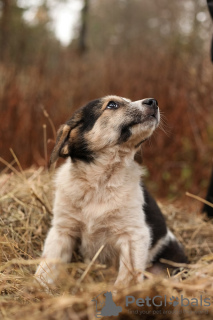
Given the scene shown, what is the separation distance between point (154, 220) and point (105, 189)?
0.53 metres

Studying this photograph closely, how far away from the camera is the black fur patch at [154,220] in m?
3.13

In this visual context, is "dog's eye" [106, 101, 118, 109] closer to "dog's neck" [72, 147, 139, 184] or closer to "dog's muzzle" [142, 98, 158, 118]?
"dog's muzzle" [142, 98, 158, 118]

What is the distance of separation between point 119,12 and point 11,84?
2214 centimetres

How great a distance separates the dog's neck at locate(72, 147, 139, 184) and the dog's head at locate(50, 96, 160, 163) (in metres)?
0.04

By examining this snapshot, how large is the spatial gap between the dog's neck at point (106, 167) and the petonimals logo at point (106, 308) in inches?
52.2

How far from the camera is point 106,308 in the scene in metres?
1.78

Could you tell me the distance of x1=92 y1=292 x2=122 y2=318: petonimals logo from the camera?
176 cm

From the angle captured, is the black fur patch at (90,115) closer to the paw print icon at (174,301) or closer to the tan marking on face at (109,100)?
the tan marking on face at (109,100)

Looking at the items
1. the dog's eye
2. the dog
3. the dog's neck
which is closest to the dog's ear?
the dog

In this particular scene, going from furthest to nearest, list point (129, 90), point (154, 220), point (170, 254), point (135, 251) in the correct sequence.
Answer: point (129, 90), point (170, 254), point (154, 220), point (135, 251)

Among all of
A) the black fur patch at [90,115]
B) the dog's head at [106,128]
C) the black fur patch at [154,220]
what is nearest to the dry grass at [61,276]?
the black fur patch at [154,220]

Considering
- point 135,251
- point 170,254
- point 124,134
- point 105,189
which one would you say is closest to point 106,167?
point 105,189

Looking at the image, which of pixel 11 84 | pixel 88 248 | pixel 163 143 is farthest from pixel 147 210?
pixel 11 84

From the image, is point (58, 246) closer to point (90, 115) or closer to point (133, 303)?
point (90, 115)
